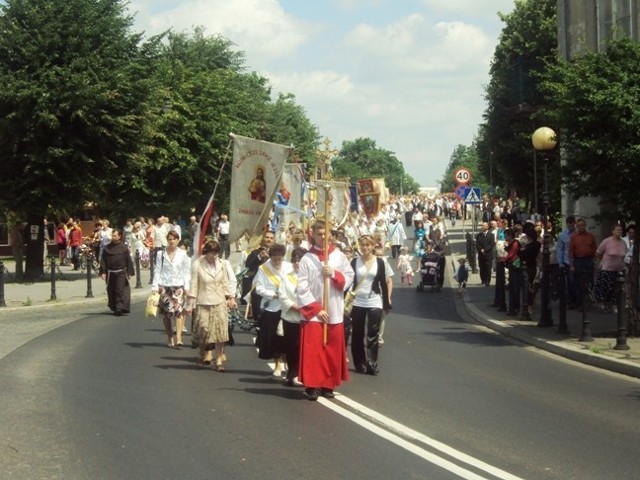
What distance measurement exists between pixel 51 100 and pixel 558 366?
71.2 feet

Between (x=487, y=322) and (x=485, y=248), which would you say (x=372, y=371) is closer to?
(x=487, y=322)

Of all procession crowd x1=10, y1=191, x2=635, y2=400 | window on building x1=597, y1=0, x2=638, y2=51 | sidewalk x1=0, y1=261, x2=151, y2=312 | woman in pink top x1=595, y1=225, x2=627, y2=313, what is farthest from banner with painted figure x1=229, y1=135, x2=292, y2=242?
window on building x1=597, y1=0, x2=638, y2=51

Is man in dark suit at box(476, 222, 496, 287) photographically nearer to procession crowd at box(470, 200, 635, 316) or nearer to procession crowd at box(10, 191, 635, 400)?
procession crowd at box(470, 200, 635, 316)

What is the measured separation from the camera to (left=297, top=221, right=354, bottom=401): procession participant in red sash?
11781mm

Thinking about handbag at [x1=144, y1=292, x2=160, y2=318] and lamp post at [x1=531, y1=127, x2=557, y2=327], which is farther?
lamp post at [x1=531, y1=127, x2=557, y2=327]

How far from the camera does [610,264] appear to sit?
20203mm

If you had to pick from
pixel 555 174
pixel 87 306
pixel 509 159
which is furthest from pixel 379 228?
pixel 555 174

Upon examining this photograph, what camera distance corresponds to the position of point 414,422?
33.7ft

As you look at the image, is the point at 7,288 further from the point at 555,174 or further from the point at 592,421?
the point at 592,421

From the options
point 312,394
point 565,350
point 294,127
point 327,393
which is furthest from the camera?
point 294,127

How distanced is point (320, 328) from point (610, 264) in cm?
973

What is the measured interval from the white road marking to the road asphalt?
450 cm

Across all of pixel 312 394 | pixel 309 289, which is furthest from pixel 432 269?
pixel 312 394

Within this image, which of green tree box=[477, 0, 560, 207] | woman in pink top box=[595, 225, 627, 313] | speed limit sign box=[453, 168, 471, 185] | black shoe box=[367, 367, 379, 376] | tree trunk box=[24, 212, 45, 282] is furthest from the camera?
green tree box=[477, 0, 560, 207]
